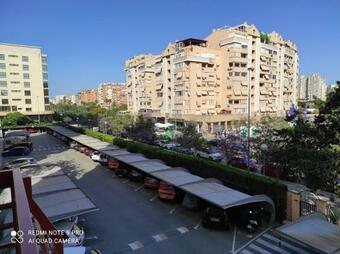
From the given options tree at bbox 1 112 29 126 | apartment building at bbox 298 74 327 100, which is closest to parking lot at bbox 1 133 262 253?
tree at bbox 1 112 29 126

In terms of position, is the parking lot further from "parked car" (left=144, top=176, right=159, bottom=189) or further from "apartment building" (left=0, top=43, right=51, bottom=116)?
"apartment building" (left=0, top=43, right=51, bottom=116)

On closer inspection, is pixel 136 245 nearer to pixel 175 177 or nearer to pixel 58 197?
pixel 58 197

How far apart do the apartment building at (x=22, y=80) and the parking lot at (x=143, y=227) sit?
78577 mm

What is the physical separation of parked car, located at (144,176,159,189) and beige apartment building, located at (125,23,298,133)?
38.9 metres

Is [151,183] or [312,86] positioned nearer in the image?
[151,183]

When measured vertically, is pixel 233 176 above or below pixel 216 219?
above

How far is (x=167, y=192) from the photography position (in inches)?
775

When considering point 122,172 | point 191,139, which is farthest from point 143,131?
point 122,172

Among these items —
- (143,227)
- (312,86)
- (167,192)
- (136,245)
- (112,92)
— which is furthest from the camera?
(312,86)

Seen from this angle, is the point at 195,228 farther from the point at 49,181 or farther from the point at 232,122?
the point at 232,122

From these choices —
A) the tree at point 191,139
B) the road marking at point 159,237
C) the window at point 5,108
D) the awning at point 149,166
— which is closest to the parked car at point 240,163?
the tree at point 191,139

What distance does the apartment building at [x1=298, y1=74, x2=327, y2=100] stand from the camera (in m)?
173

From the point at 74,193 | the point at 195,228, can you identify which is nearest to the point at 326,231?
the point at 195,228

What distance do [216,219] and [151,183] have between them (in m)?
8.41
